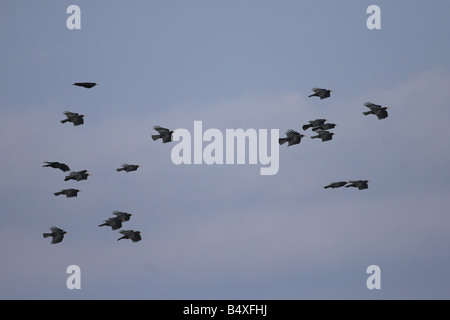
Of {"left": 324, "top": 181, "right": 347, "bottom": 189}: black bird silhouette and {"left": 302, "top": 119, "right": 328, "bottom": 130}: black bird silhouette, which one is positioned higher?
{"left": 302, "top": 119, "right": 328, "bottom": 130}: black bird silhouette

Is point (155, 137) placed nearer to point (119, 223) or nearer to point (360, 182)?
point (119, 223)

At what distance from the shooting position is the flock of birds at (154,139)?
11644 centimetres

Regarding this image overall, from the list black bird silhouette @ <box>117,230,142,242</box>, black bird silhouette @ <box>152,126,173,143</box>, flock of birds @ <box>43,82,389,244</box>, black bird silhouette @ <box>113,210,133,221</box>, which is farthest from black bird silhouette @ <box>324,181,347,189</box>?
black bird silhouette @ <box>113,210,133,221</box>

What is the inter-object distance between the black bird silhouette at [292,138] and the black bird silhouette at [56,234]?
2174 cm

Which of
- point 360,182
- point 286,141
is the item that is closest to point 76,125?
point 286,141

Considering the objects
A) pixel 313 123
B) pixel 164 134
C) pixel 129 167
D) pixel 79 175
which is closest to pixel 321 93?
pixel 313 123

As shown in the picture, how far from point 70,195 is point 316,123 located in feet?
77.6

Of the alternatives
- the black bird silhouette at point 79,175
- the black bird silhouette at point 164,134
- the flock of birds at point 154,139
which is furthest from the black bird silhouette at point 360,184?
the black bird silhouette at point 79,175

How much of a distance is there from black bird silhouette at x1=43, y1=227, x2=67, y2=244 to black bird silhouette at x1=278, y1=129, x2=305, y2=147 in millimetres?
21738

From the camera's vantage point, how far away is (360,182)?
121688mm

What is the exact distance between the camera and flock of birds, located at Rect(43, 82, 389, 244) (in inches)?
4584

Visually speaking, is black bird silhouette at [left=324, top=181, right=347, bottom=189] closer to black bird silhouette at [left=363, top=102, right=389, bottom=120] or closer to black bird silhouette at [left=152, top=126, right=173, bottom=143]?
black bird silhouette at [left=363, top=102, right=389, bottom=120]
